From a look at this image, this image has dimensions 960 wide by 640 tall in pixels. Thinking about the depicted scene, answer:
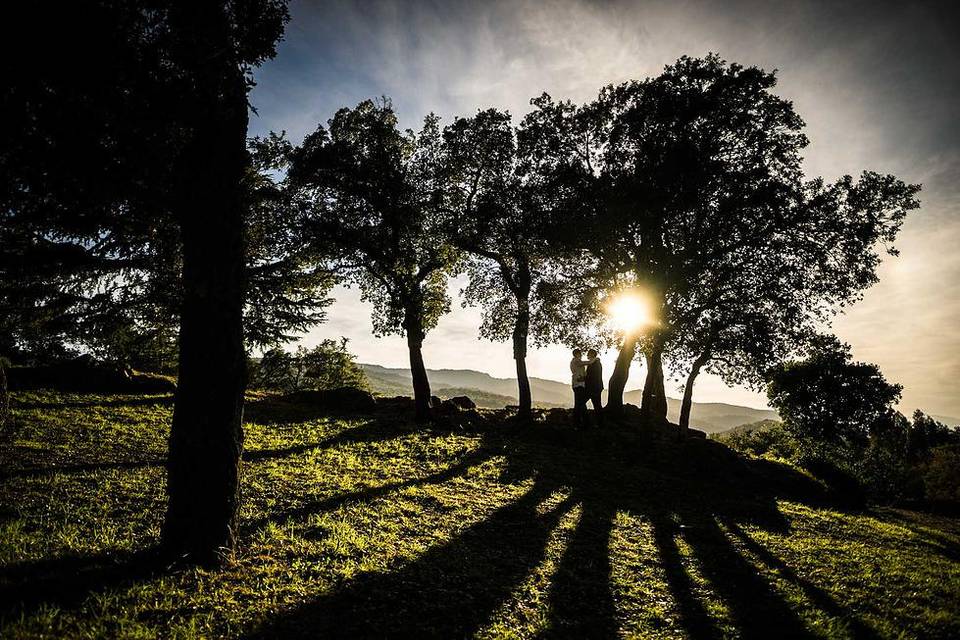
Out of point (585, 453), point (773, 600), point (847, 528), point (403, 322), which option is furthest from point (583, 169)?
point (773, 600)

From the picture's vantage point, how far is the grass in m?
4.02

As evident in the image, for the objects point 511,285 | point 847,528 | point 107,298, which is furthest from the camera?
point 511,285

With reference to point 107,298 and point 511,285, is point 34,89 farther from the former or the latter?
point 511,285

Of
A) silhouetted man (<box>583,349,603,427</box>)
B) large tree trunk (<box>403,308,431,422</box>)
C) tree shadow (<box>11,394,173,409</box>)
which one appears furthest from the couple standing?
tree shadow (<box>11,394,173,409</box>)

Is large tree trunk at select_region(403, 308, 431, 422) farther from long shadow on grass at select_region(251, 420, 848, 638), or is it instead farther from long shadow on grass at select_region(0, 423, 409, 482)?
long shadow on grass at select_region(251, 420, 848, 638)

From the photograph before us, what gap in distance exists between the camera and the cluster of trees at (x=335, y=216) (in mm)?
5031

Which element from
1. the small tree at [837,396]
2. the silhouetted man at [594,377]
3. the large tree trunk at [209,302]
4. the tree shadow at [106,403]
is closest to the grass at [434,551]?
the tree shadow at [106,403]

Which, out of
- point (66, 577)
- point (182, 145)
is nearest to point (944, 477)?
point (66, 577)

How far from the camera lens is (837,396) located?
41312 mm

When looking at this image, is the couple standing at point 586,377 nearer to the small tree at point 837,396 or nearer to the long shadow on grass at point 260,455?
the long shadow on grass at point 260,455

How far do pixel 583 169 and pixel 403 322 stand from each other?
11.0 metres

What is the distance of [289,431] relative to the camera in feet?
42.7

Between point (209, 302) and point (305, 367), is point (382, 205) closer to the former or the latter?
point (209, 302)

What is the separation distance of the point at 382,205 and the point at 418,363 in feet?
23.3
